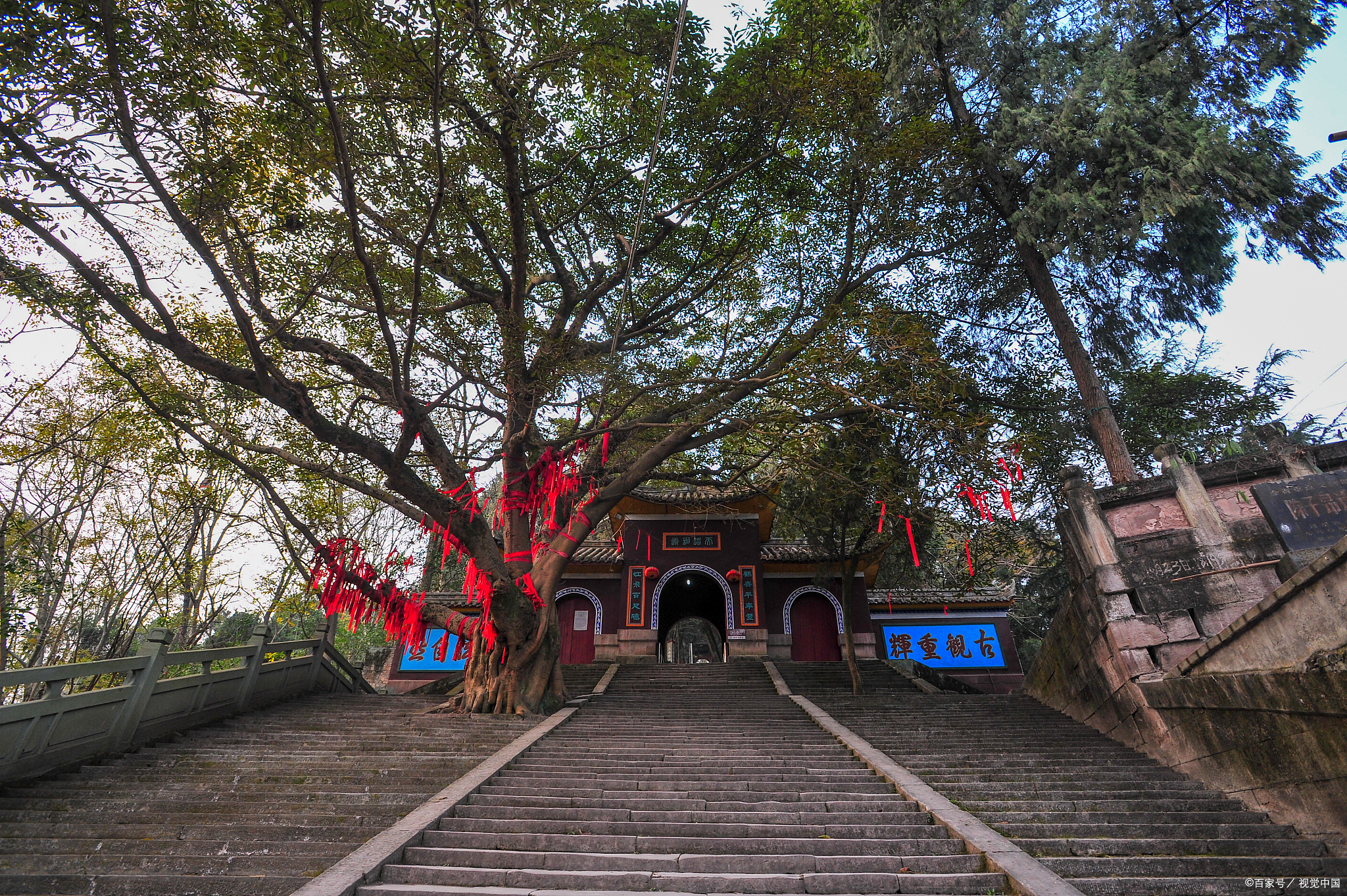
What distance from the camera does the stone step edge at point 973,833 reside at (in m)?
3.01

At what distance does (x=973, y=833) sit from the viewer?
3717mm

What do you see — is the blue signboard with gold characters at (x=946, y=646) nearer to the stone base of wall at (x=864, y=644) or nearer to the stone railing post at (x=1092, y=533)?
the stone base of wall at (x=864, y=644)

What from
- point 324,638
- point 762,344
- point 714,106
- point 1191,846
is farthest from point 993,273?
point 324,638

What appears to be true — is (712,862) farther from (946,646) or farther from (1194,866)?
(946,646)

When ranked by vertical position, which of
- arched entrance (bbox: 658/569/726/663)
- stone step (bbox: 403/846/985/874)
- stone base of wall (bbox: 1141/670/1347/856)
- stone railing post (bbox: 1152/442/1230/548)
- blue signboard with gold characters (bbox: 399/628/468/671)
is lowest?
stone step (bbox: 403/846/985/874)

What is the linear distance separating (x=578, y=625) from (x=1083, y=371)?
12.7 meters

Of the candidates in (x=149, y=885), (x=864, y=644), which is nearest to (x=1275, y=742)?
(x=149, y=885)

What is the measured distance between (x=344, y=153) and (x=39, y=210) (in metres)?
2.57

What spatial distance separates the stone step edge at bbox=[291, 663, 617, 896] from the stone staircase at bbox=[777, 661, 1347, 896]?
3.73 metres

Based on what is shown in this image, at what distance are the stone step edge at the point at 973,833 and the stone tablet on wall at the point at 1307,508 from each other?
4.33m

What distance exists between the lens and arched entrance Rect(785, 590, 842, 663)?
15.7 m

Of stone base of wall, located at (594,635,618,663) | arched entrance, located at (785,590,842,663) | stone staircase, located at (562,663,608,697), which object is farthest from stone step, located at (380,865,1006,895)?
arched entrance, located at (785,590,842,663)

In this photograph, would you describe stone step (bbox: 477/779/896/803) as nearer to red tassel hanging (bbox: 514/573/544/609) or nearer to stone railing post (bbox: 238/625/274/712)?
red tassel hanging (bbox: 514/573/544/609)

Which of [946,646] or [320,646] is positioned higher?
[946,646]
